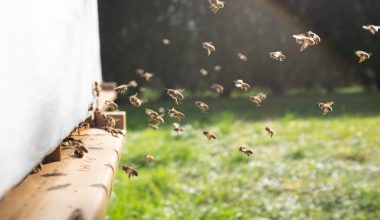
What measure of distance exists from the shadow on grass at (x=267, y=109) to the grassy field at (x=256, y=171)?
14cm

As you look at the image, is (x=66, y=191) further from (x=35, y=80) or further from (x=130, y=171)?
(x=130, y=171)

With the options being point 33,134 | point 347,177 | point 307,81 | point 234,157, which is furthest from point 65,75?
point 307,81

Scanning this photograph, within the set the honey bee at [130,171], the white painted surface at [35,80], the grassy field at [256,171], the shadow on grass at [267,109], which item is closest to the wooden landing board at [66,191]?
the white painted surface at [35,80]

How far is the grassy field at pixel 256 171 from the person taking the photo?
5043mm

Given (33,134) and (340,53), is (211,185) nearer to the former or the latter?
(33,134)

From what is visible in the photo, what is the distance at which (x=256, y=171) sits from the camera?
6.44 meters

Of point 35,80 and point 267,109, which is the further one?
point 267,109

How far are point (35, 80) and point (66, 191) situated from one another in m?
0.31

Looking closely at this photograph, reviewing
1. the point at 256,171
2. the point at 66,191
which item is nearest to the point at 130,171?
the point at 66,191

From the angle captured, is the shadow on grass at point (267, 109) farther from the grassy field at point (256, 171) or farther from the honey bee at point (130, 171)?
the honey bee at point (130, 171)

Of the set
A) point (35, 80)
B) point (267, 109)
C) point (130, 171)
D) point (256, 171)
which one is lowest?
point (256, 171)

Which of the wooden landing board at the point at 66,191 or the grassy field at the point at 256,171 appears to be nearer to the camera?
the wooden landing board at the point at 66,191

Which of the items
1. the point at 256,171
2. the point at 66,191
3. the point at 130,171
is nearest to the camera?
the point at 66,191

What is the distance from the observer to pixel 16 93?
1.30m
